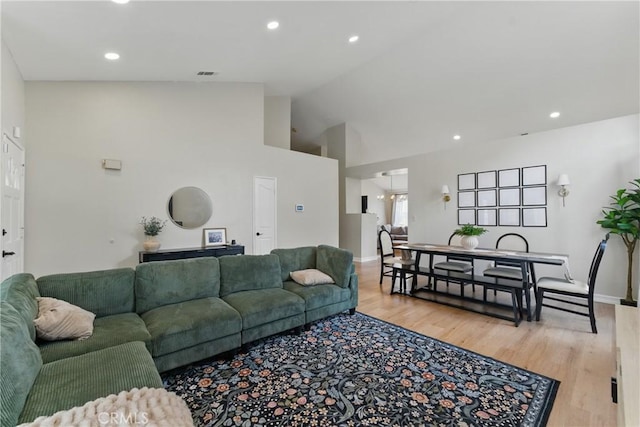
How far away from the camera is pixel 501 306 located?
363 centimetres

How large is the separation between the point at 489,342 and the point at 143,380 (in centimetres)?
294

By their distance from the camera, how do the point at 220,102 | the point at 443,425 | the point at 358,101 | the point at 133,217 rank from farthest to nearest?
the point at 358,101
the point at 220,102
the point at 133,217
the point at 443,425

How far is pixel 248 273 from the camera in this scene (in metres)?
3.04

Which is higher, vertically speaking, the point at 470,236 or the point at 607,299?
the point at 470,236

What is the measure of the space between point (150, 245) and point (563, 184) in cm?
634

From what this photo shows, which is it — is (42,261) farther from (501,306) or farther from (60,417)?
(501,306)

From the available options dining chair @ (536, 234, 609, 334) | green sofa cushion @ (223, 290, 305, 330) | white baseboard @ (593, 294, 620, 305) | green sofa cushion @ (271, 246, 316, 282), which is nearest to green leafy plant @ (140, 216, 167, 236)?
green sofa cushion @ (271, 246, 316, 282)

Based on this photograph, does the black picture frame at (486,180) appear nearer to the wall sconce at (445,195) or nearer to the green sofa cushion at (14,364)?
the wall sconce at (445,195)

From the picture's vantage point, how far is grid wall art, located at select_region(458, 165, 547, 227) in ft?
14.7

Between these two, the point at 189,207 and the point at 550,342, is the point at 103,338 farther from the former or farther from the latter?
the point at 550,342

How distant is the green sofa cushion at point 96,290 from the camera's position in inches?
83.7

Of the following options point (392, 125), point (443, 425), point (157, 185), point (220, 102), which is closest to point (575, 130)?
point (392, 125)

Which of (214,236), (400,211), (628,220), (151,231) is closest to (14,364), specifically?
(151,231)

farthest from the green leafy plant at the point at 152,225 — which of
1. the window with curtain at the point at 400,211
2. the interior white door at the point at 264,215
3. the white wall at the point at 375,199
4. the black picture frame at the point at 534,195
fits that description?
the window with curtain at the point at 400,211
